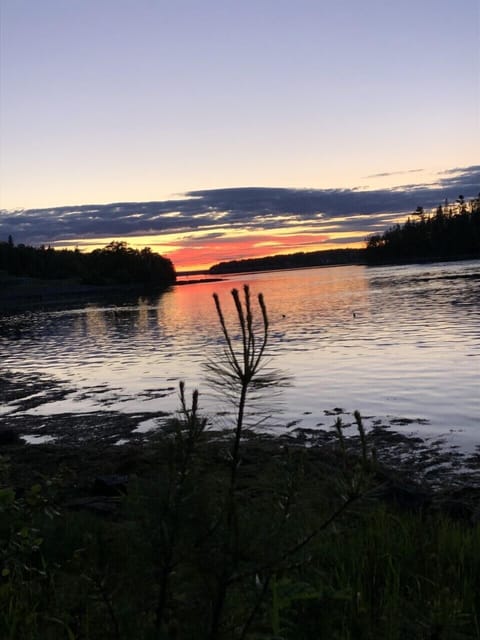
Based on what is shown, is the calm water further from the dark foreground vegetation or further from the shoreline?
the dark foreground vegetation

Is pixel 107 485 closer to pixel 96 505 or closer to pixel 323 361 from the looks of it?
pixel 96 505

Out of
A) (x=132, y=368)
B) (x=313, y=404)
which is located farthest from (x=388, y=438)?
(x=132, y=368)

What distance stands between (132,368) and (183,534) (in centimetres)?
2891

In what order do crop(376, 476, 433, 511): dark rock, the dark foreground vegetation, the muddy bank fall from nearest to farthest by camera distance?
the dark foreground vegetation → crop(376, 476, 433, 511): dark rock → the muddy bank

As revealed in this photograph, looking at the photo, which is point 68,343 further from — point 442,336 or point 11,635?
point 11,635

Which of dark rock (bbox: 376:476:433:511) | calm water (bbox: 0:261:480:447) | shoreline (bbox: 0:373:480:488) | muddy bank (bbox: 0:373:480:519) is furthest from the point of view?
calm water (bbox: 0:261:480:447)

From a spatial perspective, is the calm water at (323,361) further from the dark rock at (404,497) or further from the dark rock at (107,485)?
the dark rock at (404,497)

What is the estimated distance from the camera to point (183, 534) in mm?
3000

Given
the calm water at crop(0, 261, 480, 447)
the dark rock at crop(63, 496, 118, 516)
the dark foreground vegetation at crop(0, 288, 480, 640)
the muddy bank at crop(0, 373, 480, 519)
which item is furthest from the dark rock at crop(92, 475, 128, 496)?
the dark foreground vegetation at crop(0, 288, 480, 640)

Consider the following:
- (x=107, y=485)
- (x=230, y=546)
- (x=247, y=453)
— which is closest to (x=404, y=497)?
(x=247, y=453)

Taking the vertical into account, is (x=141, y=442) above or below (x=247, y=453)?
below

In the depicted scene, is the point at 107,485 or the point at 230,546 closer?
the point at 230,546

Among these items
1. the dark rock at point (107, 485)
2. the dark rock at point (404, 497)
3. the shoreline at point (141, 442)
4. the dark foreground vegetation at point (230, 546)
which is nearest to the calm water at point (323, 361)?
the shoreline at point (141, 442)

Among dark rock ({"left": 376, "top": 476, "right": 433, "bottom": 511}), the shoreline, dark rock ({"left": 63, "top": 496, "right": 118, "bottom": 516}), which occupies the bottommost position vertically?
the shoreline
